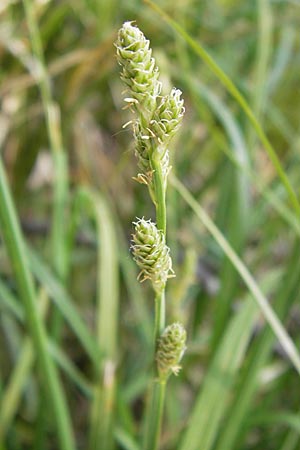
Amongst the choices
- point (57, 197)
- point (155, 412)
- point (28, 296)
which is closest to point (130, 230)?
point (57, 197)

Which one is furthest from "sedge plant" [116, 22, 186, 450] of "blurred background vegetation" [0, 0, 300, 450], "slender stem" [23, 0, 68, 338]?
"slender stem" [23, 0, 68, 338]

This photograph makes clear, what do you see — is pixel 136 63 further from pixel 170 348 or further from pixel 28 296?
pixel 28 296

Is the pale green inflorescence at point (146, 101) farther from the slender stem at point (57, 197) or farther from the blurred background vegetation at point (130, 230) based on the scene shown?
the slender stem at point (57, 197)

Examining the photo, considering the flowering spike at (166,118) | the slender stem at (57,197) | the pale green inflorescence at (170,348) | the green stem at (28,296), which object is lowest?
the pale green inflorescence at (170,348)

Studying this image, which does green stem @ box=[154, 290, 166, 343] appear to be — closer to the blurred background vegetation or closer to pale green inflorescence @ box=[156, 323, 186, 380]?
pale green inflorescence @ box=[156, 323, 186, 380]

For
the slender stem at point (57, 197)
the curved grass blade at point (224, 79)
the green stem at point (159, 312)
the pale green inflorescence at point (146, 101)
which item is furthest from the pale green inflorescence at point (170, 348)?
the slender stem at point (57, 197)
